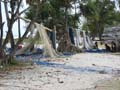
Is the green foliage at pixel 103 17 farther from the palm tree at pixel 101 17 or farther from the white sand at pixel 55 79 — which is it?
the white sand at pixel 55 79

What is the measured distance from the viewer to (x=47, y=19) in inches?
1384

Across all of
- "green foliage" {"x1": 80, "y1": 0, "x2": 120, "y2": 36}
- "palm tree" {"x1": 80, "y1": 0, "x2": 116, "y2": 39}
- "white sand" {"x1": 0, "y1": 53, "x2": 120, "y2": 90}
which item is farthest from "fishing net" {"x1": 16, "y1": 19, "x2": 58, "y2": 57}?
"green foliage" {"x1": 80, "y1": 0, "x2": 120, "y2": 36}

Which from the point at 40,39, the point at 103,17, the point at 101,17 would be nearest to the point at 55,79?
the point at 40,39

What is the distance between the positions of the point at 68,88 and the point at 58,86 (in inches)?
18.1

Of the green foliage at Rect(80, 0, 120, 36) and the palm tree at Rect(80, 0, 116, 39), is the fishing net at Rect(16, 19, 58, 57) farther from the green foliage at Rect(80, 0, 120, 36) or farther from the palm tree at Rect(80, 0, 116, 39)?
the green foliage at Rect(80, 0, 120, 36)

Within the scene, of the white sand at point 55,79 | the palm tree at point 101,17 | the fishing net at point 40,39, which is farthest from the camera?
the palm tree at point 101,17

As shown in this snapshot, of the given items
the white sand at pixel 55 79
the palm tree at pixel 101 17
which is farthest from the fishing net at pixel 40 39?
the palm tree at pixel 101 17

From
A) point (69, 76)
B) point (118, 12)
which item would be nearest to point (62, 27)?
point (69, 76)

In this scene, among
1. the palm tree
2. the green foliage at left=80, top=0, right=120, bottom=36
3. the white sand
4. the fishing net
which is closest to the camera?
the white sand

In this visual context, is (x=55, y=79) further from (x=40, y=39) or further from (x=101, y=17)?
(x=101, y=17)

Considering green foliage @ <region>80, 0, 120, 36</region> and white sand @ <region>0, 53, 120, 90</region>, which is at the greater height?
green foliage @ <region>80, 0, 120, 36</region>

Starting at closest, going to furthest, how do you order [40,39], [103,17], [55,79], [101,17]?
[55,79] → [40,39] → [101,17] → [103,17]

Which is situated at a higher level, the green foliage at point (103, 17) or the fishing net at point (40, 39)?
the green foliage at point (103, 17)

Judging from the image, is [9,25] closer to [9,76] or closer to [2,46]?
[2,46]
